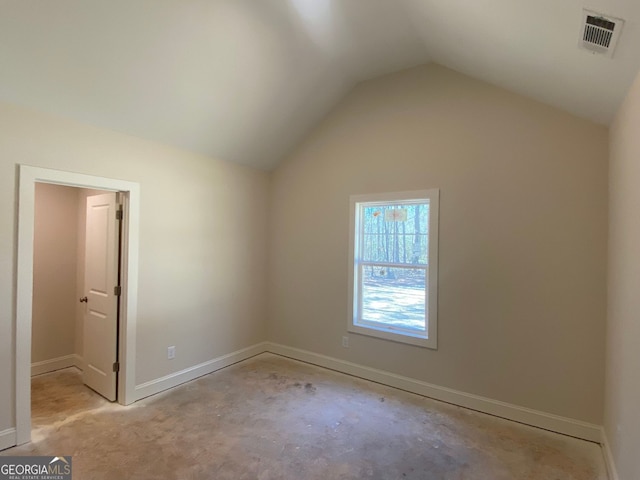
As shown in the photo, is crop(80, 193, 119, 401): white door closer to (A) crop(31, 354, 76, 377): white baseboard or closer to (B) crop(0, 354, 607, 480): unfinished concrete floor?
(B) crop(0, 354, 607, 480): unfinished concrete floor

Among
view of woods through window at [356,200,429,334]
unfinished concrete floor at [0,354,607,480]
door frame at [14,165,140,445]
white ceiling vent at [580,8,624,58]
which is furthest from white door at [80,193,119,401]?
white ceiling vent at [580,8,624,58]

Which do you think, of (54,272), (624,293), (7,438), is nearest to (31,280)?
(7,438)

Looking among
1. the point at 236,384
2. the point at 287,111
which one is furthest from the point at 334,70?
the point at 236,384

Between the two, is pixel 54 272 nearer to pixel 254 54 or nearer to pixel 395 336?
pixel 254 54

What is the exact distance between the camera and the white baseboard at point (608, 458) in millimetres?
2131

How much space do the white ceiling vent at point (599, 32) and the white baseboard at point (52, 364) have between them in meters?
5.56

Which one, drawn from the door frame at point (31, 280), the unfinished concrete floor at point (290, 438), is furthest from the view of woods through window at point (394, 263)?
the door frame at point (31, 280)

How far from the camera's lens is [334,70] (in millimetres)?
3539

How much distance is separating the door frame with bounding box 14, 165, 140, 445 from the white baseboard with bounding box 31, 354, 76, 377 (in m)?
1.49

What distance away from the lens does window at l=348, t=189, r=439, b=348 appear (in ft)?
11.1

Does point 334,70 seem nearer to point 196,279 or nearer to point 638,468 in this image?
point 196,279

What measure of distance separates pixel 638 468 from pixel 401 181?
270 cm

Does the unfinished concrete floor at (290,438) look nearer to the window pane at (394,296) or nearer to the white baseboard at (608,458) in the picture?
the white baseboard at (608,458)

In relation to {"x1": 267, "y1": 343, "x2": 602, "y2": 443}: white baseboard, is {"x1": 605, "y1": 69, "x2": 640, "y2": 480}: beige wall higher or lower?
higher
